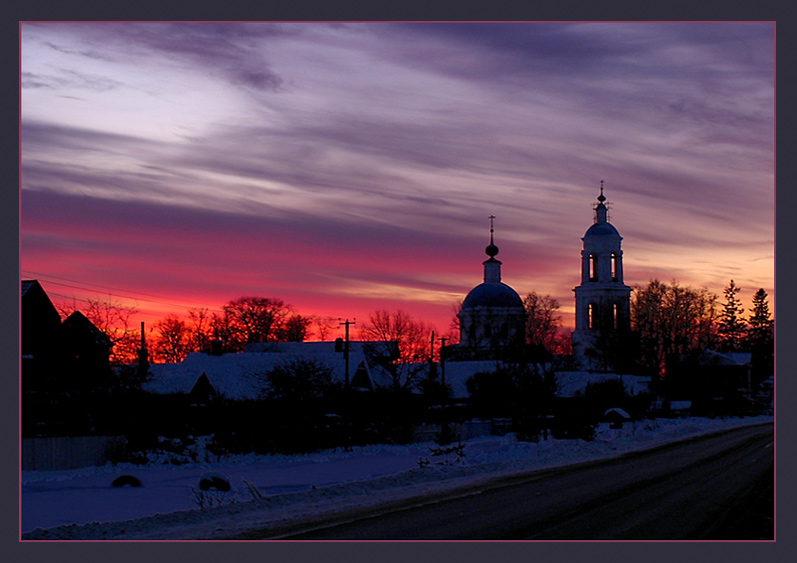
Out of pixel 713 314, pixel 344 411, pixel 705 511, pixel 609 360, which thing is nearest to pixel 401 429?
pixel 344 411

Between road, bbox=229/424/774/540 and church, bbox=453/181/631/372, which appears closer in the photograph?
road, bbox=229/424/774/540

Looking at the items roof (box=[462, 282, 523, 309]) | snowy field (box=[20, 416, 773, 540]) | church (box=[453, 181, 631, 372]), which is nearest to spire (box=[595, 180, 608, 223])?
church (box=[453, 181, 631, 372])

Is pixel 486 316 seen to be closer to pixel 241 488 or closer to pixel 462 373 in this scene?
pixel 462 373

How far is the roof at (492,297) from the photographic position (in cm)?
10125

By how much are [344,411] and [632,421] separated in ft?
89.5

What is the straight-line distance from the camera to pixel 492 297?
333 ft

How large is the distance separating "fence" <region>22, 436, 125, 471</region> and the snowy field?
47 centimetres

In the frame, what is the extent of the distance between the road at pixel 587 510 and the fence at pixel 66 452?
11.9m

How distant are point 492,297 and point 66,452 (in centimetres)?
7629

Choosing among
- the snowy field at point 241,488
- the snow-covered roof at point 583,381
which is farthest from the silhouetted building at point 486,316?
the snowy field at point 241,488

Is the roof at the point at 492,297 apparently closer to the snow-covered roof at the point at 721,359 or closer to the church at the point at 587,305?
the church at the point at 587,305

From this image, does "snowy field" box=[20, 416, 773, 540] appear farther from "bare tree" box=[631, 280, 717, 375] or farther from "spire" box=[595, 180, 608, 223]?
"spire" box=[595, 180, 608, 223]

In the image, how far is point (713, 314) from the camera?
95812mm

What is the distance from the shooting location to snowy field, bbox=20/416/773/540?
55.7ft
